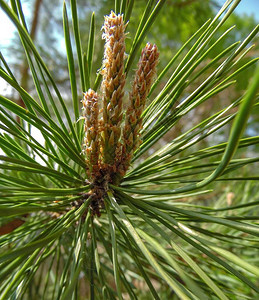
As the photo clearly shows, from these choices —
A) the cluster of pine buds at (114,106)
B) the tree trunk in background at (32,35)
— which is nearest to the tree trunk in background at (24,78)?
the tree trunk in background at (32,35)

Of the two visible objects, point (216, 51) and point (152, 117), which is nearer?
point (152, 117)

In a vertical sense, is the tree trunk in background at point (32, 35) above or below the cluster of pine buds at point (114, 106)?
above

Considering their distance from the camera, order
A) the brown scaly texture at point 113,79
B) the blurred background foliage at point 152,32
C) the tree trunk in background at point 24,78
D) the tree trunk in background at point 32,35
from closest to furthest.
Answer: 1. the brown scaly texture at point 113,79
2. the tree trunk in background at point 24,78
3. the tree trunk in background at point 32,35
4. the blurred background foliage at point 152,32

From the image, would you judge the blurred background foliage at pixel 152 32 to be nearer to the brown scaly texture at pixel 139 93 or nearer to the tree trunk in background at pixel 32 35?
the tree trunk in background at pixel 32 35

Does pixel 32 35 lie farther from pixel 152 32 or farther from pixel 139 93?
pixel 139 93

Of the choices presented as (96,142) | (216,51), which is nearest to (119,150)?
(96,142)

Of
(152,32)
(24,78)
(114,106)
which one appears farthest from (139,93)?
(152,32)

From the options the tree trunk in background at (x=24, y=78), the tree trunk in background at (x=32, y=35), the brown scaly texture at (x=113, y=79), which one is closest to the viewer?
the brown scaly texture at (x=113, y=79)

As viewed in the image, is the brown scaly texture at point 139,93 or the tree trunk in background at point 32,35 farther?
the tree trunk in background at point 32,35

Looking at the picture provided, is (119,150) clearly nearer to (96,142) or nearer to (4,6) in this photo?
(96,142)
